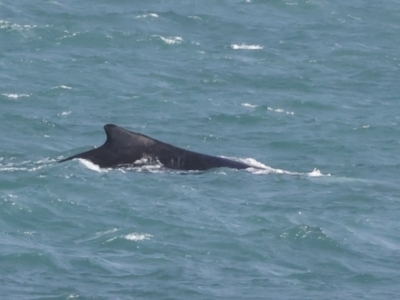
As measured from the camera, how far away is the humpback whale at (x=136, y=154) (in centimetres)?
2677

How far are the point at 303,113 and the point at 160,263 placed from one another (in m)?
18.0

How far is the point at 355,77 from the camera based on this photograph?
146 ft

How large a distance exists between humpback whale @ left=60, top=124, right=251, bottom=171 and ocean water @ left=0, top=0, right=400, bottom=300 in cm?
29

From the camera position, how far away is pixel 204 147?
31.8m

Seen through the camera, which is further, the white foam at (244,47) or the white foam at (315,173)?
the white foam at (244,47)

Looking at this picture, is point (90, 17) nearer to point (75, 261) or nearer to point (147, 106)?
point (147, 106)

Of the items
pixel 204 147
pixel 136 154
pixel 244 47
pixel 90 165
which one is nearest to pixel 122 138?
pixel 136 154

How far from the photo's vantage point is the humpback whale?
26766mm

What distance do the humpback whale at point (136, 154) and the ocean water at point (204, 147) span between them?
293 millimetres

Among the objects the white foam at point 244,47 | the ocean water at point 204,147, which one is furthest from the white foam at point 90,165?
the white foam at point 244,47

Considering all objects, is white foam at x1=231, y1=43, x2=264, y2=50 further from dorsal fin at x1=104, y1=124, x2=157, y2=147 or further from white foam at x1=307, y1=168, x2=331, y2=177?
dorsal fin at x1=104, y1=124, x2=157, y2=147

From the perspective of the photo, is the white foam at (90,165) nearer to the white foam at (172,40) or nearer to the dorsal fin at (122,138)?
the dorsal fin at (122,138)

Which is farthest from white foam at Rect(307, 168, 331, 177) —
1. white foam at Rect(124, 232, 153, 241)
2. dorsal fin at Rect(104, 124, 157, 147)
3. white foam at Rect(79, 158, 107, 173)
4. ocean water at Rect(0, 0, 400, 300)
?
white foam at Rect(124, 232, 153, 241)

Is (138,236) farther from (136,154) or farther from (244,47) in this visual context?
(244,47)
